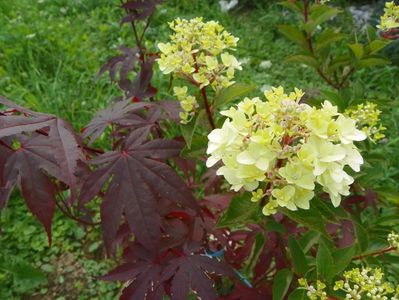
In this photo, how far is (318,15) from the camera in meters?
1.34

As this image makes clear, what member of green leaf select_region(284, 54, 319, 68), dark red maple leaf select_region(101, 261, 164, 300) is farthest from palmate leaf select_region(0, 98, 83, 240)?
green leaf select_region(284, 54, 319, 68)

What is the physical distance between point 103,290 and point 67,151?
3.88 ft

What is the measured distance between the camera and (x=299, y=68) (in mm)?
2906

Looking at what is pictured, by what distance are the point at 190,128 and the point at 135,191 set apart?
18 centimetres

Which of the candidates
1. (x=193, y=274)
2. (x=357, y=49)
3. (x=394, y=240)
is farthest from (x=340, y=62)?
(x=193, y=274)

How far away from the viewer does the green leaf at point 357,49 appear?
4.09 feet

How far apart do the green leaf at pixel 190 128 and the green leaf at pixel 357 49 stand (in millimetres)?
535

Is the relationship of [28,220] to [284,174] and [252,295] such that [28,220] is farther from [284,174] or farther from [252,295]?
[284,174]

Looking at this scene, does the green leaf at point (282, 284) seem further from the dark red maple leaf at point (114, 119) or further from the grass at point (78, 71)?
the grass at point (78, 71)

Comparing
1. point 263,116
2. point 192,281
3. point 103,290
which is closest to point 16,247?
point 103,290

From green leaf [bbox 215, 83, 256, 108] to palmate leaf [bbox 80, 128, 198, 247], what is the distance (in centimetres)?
19

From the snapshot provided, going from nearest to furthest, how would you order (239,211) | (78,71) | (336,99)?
(239,211), (336,99), (78,71)

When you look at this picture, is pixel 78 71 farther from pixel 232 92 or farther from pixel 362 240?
pixel 362 240

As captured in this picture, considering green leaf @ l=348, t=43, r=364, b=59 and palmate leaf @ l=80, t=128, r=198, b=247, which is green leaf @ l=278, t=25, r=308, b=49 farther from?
palmate leaf @ l=80, t=128, r=198, b=247
